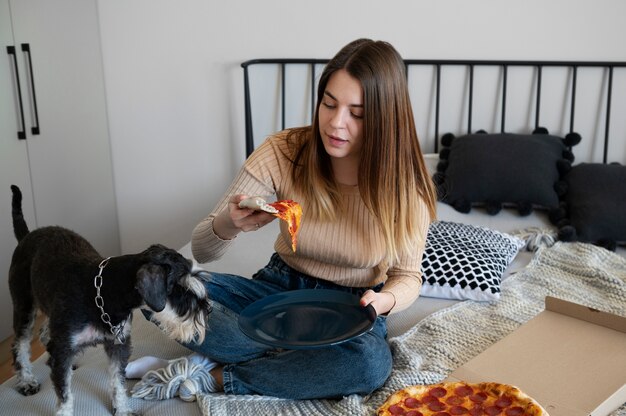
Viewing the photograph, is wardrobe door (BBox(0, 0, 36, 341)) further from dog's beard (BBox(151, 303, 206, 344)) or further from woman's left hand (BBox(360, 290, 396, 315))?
woman's left hand (BBox(360, 290, 396, 315))

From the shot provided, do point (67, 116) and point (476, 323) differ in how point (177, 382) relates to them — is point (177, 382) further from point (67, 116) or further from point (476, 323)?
point (67, 116)

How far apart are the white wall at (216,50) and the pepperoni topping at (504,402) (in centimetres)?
206

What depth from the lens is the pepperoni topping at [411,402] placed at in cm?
138

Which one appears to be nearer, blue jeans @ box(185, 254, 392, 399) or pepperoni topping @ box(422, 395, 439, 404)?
pepperoni topping @ box(422, 395, 439, 404)

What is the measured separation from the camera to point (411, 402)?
4.55 ft

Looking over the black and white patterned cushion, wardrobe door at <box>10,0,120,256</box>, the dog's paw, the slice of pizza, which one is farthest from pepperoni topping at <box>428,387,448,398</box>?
wardrobe door at <box>10,0,120,256</box>

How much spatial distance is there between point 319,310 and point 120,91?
7.49 feet

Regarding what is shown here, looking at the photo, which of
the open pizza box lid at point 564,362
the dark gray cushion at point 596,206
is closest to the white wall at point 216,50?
the dark gray cushion at point 596,206

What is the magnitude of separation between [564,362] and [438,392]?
36 centimetres

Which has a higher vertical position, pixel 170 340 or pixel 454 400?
pixel 454 400

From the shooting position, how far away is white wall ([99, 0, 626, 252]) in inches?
116

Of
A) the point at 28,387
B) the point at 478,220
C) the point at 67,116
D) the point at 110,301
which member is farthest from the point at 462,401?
the point at 67,116

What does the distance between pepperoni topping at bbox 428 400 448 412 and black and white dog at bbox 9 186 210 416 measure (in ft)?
1.83

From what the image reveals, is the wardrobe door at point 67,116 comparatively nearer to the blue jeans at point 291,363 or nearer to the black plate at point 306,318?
the blue jeans at point 291,363
